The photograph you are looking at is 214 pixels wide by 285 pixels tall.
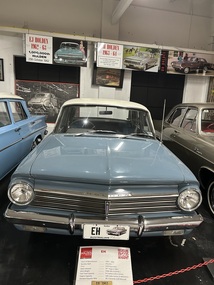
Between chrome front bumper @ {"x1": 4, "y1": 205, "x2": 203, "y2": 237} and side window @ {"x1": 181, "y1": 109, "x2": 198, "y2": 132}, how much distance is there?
236cm

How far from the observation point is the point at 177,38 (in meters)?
8.40

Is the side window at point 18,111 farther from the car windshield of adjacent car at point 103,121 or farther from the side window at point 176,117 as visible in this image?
the side window at point 176,117

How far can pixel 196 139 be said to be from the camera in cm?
343

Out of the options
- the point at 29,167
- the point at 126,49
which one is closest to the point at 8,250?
the point at 29,167

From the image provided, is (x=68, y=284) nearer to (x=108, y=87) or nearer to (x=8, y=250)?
(x=8, y=250)

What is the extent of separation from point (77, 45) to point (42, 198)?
6.25 m

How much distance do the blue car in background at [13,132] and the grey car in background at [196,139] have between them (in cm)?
285

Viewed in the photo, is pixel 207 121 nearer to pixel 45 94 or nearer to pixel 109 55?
pixel 109 55

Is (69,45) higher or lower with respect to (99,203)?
higher

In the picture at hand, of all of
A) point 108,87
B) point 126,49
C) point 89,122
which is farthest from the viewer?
point 108,87

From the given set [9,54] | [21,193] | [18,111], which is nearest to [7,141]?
[18,111]

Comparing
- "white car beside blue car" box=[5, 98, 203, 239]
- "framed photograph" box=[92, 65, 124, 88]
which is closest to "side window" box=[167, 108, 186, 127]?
"white car beside blue car" box=[5, 98, 203, 239]

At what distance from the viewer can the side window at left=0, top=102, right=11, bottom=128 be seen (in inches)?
138

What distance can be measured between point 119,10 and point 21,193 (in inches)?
267
